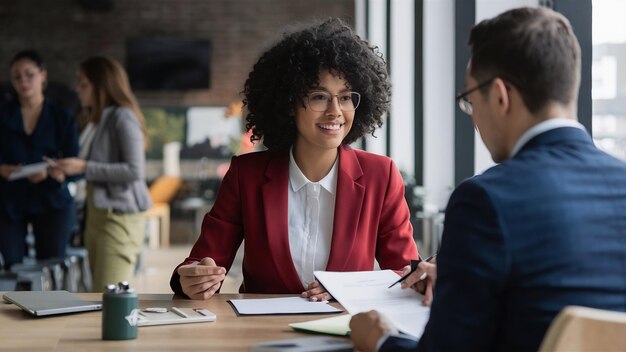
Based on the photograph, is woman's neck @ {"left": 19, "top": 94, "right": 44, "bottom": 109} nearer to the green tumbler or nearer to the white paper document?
the white paper document

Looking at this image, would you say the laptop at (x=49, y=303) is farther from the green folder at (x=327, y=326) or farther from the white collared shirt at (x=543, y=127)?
the white collared shirt at (x=543, y=127)

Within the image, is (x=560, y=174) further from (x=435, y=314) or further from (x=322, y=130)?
(x=322, y=130)

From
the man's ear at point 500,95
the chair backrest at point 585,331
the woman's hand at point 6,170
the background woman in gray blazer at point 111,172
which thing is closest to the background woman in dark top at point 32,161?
the woman's hand at point 6,170

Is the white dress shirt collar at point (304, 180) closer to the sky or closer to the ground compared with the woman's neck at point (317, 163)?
closer to the ground

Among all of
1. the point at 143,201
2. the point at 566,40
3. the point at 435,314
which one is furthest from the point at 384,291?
the point at 143,201

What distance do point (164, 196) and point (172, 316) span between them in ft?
30.3

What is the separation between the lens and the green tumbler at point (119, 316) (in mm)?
1633

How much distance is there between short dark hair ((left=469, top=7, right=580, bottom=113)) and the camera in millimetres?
1264

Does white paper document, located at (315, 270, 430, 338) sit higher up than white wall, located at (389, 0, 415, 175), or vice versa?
white wall, located at (389, 0, 415, 175)

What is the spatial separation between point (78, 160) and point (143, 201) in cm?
40

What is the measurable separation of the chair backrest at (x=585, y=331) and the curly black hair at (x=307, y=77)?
1.38m

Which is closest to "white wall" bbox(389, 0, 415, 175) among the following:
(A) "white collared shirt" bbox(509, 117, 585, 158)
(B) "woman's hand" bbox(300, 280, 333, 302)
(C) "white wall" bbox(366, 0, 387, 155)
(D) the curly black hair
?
(C) "white wall" bbox(366, 0, 387, 155)

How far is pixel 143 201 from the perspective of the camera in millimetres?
4477

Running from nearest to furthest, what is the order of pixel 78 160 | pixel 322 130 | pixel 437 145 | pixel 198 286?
1. pixel 198 286
2. pixel 322 130
3. pixel 78 160
4. pixel 437 145
